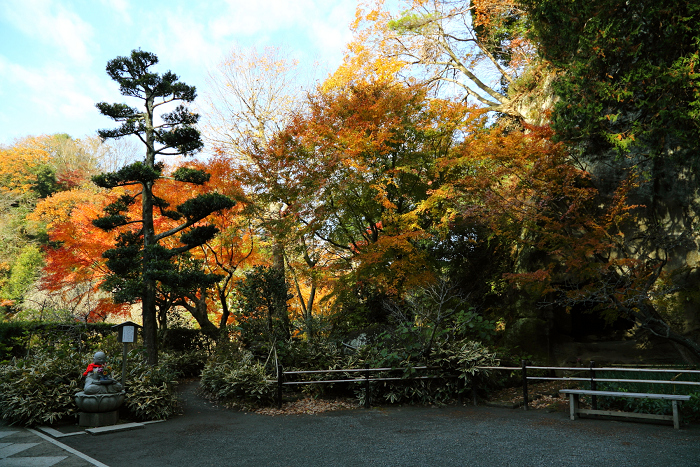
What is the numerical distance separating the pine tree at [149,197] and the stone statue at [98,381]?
1.89 meters

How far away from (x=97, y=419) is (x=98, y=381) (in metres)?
0.57

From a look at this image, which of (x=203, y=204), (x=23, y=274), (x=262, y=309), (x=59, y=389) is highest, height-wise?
(x=203, y=204)

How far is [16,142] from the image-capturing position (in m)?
31.4

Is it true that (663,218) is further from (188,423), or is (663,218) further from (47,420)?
(47,420)

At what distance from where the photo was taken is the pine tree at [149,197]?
8930 millimetres

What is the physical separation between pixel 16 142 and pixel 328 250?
30.5 metres

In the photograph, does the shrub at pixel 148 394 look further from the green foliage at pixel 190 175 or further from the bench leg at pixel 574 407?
the bench leg at pixel 574 407

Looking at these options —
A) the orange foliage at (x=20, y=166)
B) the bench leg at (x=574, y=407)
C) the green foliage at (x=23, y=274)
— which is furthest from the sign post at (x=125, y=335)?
the orange foliage at (x=20, y=166)

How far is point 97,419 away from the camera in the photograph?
668cm

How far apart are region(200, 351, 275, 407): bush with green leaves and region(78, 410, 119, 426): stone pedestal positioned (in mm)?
2158

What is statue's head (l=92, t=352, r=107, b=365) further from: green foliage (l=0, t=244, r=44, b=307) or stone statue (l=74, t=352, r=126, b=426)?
green foliage (l=0, t=244, r=44, b=307)

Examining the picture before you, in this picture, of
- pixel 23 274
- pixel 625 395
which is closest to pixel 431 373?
pixel 625 395

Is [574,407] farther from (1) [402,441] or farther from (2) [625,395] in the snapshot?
(1) [402,441]

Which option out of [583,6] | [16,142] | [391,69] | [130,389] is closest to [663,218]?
[583,6]
